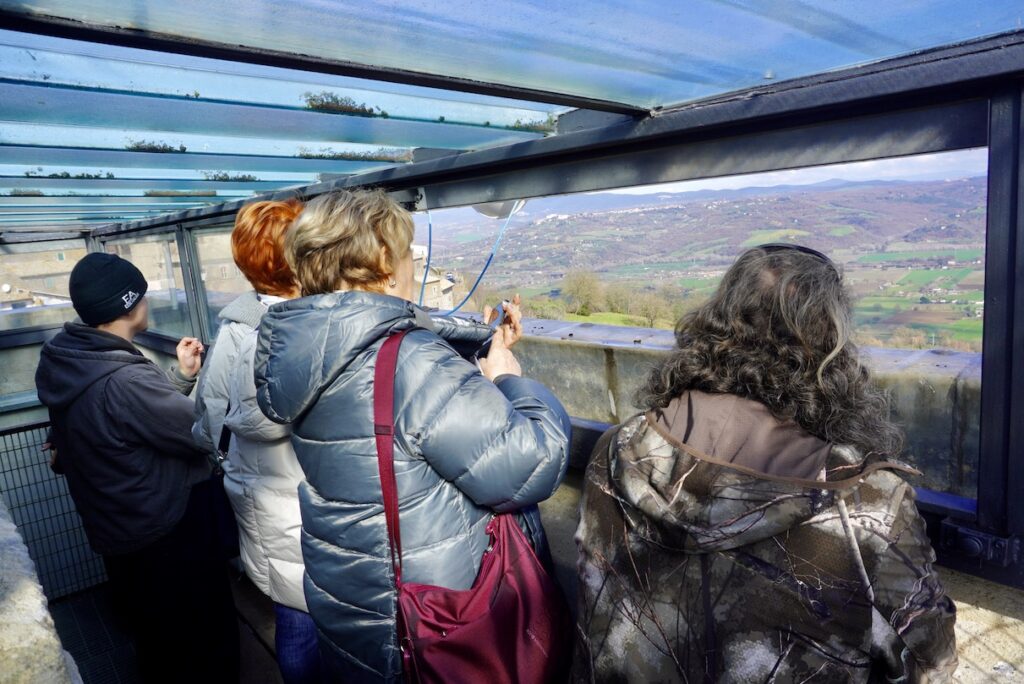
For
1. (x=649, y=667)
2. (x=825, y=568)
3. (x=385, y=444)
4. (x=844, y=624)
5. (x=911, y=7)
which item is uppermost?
(x=911, y=7)

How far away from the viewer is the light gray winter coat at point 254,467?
1.90m

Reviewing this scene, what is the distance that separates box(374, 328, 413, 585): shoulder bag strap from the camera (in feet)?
4.69

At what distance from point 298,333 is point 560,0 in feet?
3.52

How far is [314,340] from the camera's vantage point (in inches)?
56.9

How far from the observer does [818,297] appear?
136cm

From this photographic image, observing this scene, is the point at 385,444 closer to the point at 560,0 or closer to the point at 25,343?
the point at 560,0

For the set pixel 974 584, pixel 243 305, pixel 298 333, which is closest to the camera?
pixel 298 333

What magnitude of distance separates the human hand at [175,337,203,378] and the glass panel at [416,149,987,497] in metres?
1.17

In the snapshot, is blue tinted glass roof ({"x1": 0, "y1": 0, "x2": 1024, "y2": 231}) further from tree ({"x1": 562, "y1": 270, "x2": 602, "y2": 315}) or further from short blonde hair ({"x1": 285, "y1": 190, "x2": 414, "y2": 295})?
tree ({"x1": 562, "y1": 270, "x2": 602, "y2": 315})

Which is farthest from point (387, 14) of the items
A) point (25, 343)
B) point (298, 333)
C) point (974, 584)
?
point (25, 343)

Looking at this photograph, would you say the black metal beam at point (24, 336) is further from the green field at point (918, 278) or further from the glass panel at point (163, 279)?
the green field at point (918, 278)

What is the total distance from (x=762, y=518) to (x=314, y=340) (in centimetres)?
100

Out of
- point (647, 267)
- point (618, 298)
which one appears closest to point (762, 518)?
point (647, 267)

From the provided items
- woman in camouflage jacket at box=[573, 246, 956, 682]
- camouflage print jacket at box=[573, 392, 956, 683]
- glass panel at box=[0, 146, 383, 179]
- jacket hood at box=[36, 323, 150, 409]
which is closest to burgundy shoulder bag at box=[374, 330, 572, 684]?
woman in camouflage jacket at box=[573, 246, 956, 682]
